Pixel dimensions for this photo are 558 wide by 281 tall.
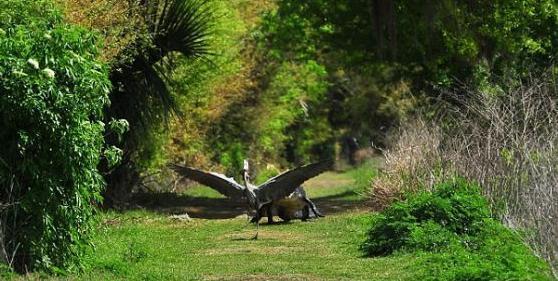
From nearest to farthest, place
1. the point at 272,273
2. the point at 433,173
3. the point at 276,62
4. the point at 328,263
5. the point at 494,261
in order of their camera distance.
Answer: the point at 494,261
the point at 272,273
the point at 328,263
the point at 433,173
the point at 276,62

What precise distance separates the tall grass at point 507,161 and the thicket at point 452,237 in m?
0.24

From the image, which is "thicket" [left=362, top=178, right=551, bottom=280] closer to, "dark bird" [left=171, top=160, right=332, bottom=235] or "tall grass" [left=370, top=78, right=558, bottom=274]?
"tall grass" [left=370, top=78, right=558, bottom=274]

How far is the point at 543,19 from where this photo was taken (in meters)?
26.8

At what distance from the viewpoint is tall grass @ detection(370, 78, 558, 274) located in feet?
38.3

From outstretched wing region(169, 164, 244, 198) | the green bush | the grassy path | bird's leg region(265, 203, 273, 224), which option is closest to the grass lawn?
the grassy path

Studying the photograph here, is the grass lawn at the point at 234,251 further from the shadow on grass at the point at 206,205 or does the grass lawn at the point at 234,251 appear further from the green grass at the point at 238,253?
the shadow on grass at the point at 206,205

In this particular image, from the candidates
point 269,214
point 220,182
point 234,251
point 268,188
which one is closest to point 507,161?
point 234,251

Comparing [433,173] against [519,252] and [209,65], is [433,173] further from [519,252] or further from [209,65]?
[209,65]


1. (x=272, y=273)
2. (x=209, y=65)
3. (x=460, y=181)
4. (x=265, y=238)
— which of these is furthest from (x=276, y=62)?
(x=272, y=273)

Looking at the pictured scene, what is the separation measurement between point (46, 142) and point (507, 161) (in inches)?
240

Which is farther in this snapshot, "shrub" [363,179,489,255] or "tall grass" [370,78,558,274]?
"shrub" [363,179,489,255]

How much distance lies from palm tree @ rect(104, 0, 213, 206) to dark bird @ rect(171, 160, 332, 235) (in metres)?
2.68

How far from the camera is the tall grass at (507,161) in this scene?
11672 mm

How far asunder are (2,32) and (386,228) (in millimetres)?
5859
